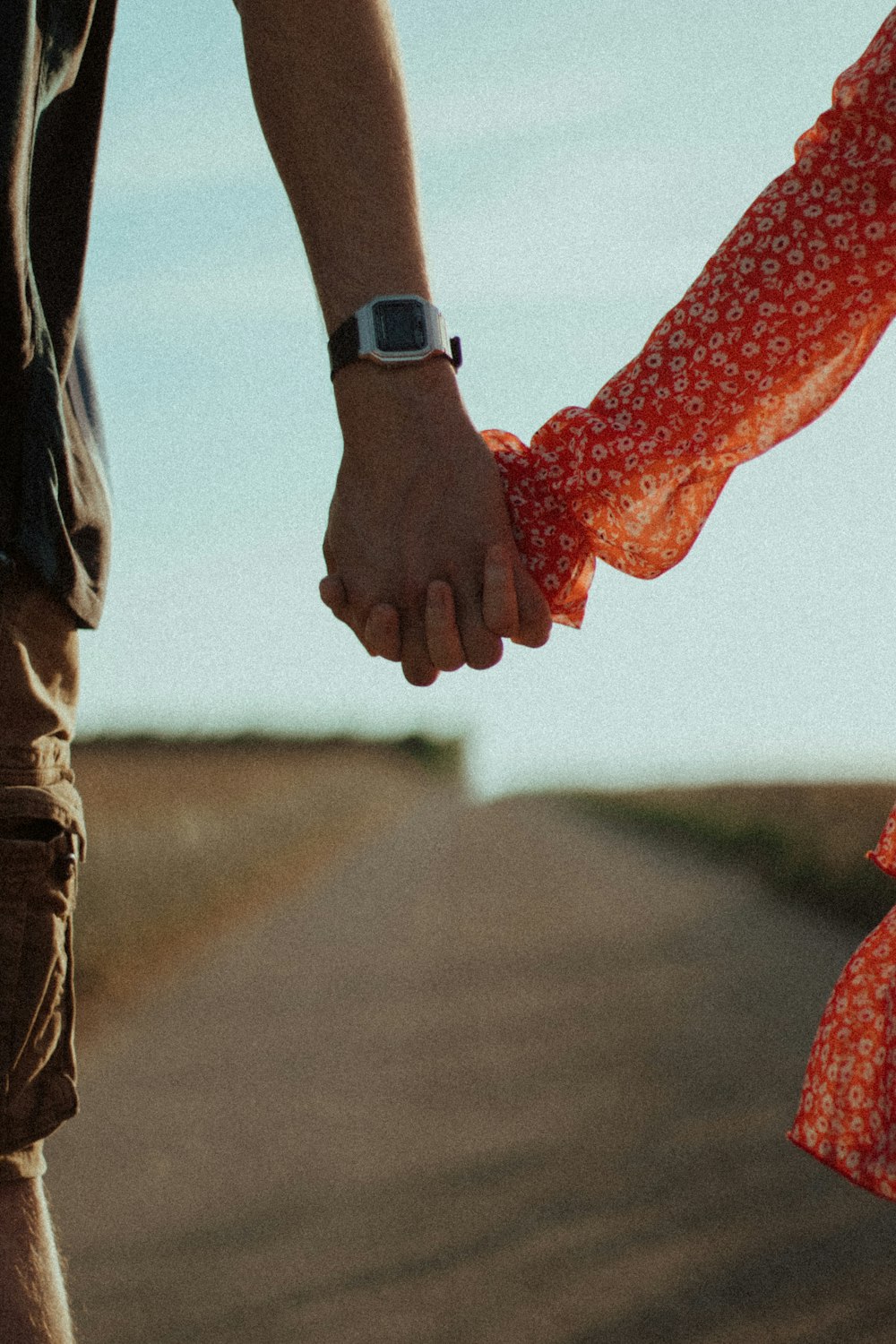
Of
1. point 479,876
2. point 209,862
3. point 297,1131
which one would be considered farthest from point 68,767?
point 479,876

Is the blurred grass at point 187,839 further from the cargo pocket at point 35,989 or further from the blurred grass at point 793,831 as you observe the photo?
the cargo pocket at point 35,989

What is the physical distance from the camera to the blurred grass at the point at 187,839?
8539 mm

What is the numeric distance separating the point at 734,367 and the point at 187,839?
1119 centimetres

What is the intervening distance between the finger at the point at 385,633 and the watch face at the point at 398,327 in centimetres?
35

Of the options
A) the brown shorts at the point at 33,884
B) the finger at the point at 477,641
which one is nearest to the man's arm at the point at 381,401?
the finger at the point at 477,641

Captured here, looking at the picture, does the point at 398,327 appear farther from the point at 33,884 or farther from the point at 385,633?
the point at 33,884

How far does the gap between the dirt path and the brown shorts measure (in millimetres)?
1763

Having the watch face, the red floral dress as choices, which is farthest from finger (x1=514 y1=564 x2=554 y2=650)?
the watch face

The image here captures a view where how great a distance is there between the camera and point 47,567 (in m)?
1.92

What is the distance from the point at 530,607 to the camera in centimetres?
211

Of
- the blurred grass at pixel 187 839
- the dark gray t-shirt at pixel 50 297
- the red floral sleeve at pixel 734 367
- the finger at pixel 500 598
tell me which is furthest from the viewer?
the blurred grass at pixel 187 839

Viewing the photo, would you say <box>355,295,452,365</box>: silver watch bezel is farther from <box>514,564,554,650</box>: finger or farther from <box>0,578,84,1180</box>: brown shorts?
<box>0,578,84,1180</box>: brown shorts

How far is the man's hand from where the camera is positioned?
208 centimetres

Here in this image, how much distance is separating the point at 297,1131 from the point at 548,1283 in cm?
144
